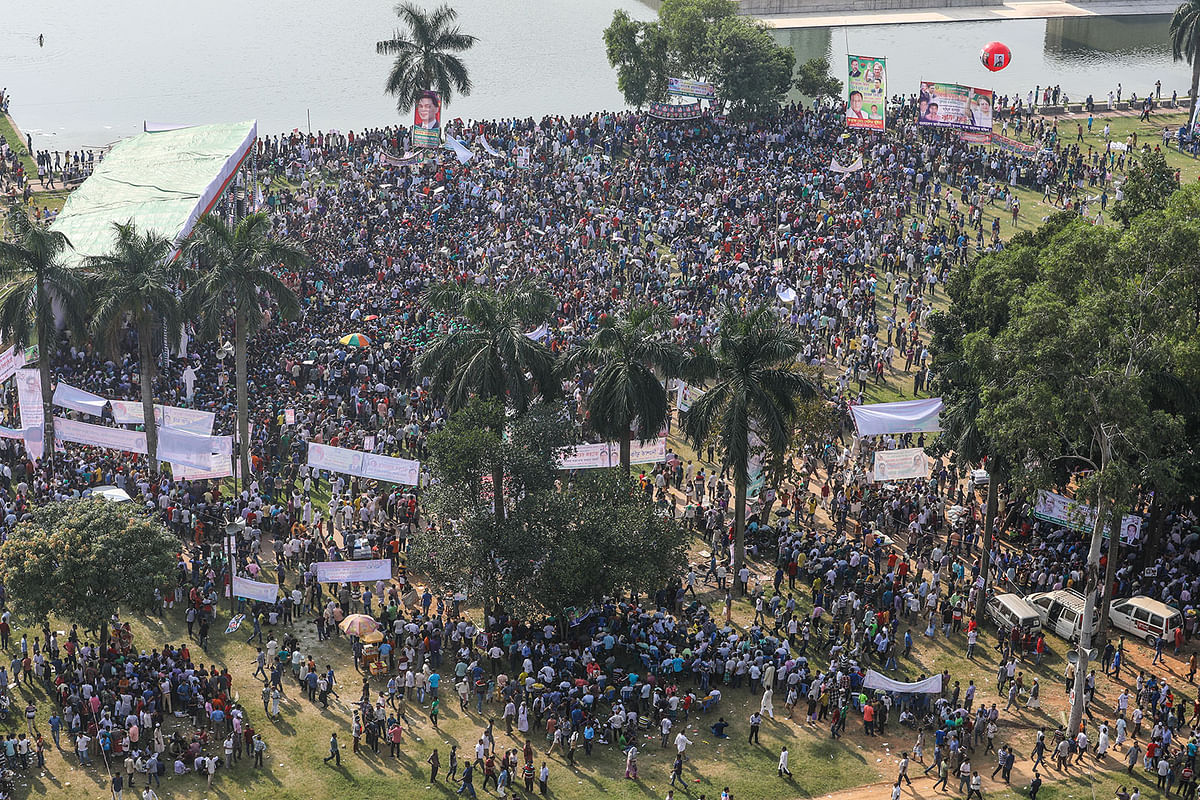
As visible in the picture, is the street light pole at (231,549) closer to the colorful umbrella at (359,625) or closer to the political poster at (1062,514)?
the colorful umbrella at (359,625)

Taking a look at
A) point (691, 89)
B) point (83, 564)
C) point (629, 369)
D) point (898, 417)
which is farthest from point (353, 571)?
point (691, 89)

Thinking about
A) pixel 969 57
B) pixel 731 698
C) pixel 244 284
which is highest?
pixel 969 57

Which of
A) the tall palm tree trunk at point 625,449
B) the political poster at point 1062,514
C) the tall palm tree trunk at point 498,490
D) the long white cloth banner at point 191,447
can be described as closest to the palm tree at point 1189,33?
the political poster at point 1062,514

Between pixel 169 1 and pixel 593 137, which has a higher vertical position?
pixel 169 1

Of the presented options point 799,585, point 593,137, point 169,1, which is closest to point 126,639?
point 799,585

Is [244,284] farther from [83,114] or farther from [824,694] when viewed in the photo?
[83,114]

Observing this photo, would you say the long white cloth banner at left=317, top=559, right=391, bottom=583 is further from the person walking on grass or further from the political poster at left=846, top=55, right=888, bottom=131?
the political poster at left=846, top=55, right=888, bottom=131

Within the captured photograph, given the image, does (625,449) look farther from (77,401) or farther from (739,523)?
(77,401)
